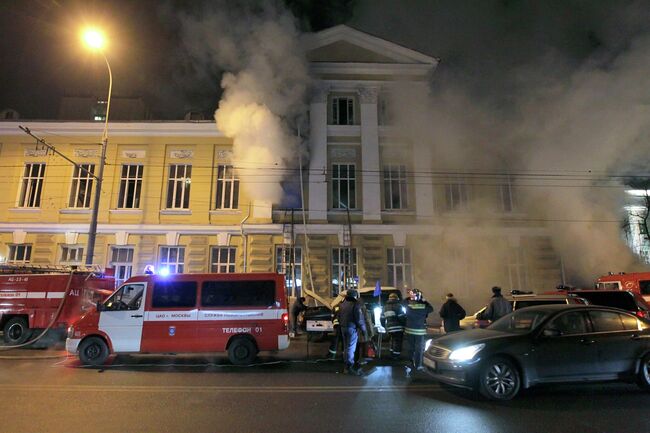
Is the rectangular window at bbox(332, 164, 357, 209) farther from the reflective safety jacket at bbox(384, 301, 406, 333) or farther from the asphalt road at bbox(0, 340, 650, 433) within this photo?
the asphalt road at bbox(0, 340, 650, 433)

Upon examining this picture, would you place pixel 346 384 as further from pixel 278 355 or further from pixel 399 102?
pixel 399 102

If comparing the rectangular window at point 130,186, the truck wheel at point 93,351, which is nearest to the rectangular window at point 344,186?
the rectangular window at point 130,186

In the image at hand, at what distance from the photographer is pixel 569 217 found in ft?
54.5

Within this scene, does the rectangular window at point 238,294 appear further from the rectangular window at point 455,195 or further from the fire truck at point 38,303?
the rectangular window at point 455,195

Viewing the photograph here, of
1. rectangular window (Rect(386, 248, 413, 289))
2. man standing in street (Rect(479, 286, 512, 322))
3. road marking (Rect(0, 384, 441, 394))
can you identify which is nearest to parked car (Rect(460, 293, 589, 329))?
man standing in street (Rect(479, 286, 512, 322))

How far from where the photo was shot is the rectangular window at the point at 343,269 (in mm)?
17438

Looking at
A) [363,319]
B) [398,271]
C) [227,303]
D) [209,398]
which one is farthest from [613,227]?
[209,398]

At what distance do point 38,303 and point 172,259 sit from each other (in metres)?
6.61

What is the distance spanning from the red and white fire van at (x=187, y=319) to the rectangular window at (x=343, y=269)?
868 cm

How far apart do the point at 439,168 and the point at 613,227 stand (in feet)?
23.5

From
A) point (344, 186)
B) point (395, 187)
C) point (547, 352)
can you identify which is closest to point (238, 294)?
point (547, 352)

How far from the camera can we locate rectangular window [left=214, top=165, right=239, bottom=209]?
60.2ft

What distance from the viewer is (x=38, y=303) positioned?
448 inches

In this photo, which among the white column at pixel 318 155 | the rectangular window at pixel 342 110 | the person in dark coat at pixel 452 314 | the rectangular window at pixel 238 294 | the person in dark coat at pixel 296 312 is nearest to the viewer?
the rectangular window at pixel 238 294
